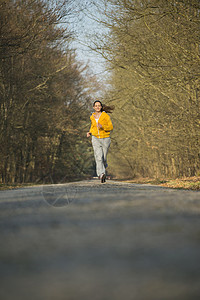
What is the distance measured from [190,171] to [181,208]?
56.9 ft

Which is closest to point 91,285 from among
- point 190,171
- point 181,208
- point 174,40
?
point 181,208

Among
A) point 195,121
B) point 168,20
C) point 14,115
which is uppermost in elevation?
point 168,20

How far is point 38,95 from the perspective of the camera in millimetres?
22078

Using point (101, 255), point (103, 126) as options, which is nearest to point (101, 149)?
point (103, 126)

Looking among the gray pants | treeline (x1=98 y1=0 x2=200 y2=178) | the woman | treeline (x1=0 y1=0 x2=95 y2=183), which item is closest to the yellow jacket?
the woman

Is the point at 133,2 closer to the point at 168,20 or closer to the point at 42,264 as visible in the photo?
the point at 168,20

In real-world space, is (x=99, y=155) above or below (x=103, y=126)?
below

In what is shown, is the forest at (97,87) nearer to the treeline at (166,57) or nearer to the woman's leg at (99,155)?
the treeline at (166,57)

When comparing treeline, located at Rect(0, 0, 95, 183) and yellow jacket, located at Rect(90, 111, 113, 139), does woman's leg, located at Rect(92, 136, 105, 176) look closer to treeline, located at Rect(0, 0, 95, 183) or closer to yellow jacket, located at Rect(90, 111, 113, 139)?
yellow jacket, located at Rect(90, 111, 113, 139)

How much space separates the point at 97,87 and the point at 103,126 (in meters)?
19.2

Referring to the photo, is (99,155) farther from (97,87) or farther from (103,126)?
(97,87)

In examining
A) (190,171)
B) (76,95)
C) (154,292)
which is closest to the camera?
(154,292)

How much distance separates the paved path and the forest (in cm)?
894

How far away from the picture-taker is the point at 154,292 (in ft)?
6.05
